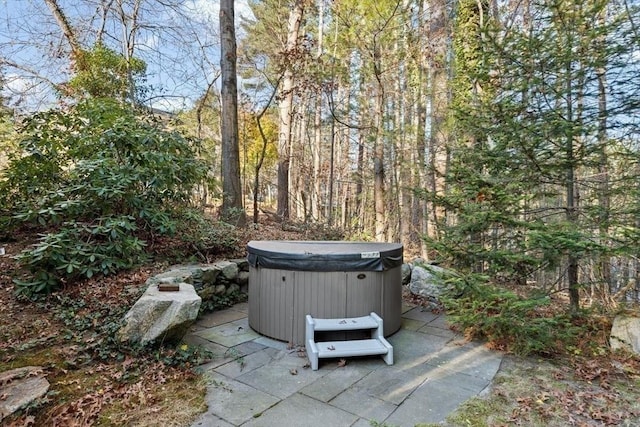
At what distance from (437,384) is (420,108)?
271 inches

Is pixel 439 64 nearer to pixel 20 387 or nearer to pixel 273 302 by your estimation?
pixel 273 302

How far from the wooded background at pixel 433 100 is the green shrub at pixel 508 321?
34cm

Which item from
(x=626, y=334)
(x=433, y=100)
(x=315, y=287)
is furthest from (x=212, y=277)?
(x=433, y=100)

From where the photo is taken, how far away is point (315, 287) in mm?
3119

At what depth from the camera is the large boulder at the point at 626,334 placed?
286cm

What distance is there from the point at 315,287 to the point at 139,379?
143 cm

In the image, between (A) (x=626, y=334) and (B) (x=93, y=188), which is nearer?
(A) (x=626, y=334)

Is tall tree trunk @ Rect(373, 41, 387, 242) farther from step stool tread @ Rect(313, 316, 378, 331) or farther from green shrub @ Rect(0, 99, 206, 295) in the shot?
step stool tread @ Rect(313, 316, 378, 331)

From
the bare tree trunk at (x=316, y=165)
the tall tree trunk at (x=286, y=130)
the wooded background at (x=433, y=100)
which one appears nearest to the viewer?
the wooded background at (x=433, y=100)

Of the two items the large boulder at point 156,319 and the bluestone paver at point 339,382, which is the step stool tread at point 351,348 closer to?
the bluestone paver at point 339,382

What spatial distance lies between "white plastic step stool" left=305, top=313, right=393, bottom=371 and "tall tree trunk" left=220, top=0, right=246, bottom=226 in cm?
346

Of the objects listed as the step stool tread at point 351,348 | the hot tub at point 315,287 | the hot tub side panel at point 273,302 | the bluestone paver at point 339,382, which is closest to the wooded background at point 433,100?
the hot tub at point 315,287

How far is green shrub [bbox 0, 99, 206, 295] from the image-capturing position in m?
3.50

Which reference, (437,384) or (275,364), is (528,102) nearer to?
(437,384)
